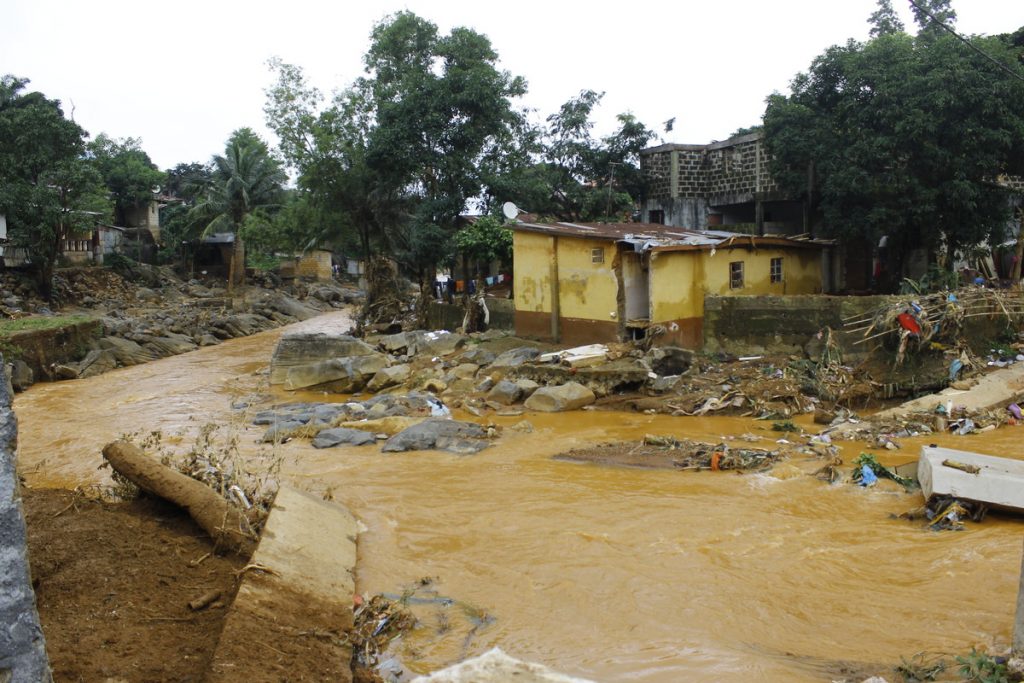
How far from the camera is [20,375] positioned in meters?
20.7

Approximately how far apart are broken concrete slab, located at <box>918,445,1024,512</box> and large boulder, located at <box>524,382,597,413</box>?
24.6ft

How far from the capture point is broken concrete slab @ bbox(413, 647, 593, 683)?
5.51 meters

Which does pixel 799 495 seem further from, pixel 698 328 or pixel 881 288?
pixel 881 288

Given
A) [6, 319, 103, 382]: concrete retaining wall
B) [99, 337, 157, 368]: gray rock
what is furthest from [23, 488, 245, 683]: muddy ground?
[99, 337, 157, 368]: gray rock

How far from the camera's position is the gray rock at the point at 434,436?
13.2 meters

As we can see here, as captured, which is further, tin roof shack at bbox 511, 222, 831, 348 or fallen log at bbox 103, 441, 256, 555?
tin roof shack at bbox 511, 222, 831, 348

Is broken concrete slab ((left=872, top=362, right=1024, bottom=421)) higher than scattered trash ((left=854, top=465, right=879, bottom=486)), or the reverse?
broken concrete slab ((left=872, top=362, right=1024, bottom=421))

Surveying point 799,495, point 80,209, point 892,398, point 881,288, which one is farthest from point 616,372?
point 80,209

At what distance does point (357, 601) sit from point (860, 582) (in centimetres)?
440

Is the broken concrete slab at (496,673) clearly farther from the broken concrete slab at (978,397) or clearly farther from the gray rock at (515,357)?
the gray rock at (515,357)

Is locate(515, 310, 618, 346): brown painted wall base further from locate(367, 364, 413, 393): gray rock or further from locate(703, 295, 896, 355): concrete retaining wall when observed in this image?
locate(367, 364, 413, 393): gray rock

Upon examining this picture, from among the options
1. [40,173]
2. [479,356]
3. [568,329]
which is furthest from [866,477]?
[40,173]

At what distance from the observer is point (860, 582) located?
25.0 feet

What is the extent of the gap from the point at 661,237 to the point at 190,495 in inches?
568
